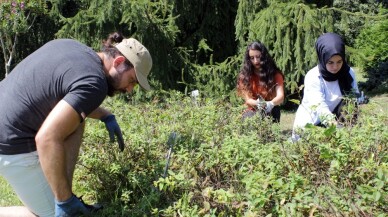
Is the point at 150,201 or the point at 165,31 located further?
the point at 165,31

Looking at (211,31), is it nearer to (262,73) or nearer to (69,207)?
(262,73)

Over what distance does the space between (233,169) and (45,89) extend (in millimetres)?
1153

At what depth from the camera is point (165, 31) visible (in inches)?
290

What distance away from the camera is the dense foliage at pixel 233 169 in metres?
2.12

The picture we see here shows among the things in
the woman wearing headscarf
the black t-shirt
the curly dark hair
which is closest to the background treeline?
the curly dark hair

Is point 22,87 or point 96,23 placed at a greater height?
point 22,87

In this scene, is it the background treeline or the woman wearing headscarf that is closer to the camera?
the woman wearing headscarf

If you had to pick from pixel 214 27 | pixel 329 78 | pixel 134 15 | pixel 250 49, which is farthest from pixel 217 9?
pixel 329 78

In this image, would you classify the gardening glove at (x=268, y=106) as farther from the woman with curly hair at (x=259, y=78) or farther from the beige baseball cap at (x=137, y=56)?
the beige baseball cap at (x=137, y=56)

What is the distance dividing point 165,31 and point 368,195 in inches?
229

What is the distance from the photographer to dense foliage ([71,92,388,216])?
2117 millimetres

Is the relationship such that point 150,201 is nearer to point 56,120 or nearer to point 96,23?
point 56,120

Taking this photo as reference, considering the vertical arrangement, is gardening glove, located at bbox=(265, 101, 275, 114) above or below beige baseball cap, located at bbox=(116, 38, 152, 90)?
below

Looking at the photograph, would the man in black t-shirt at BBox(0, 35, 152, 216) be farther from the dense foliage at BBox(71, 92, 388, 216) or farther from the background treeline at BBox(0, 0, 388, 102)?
the background treeline at BBox(0, 0, 388, 102)
